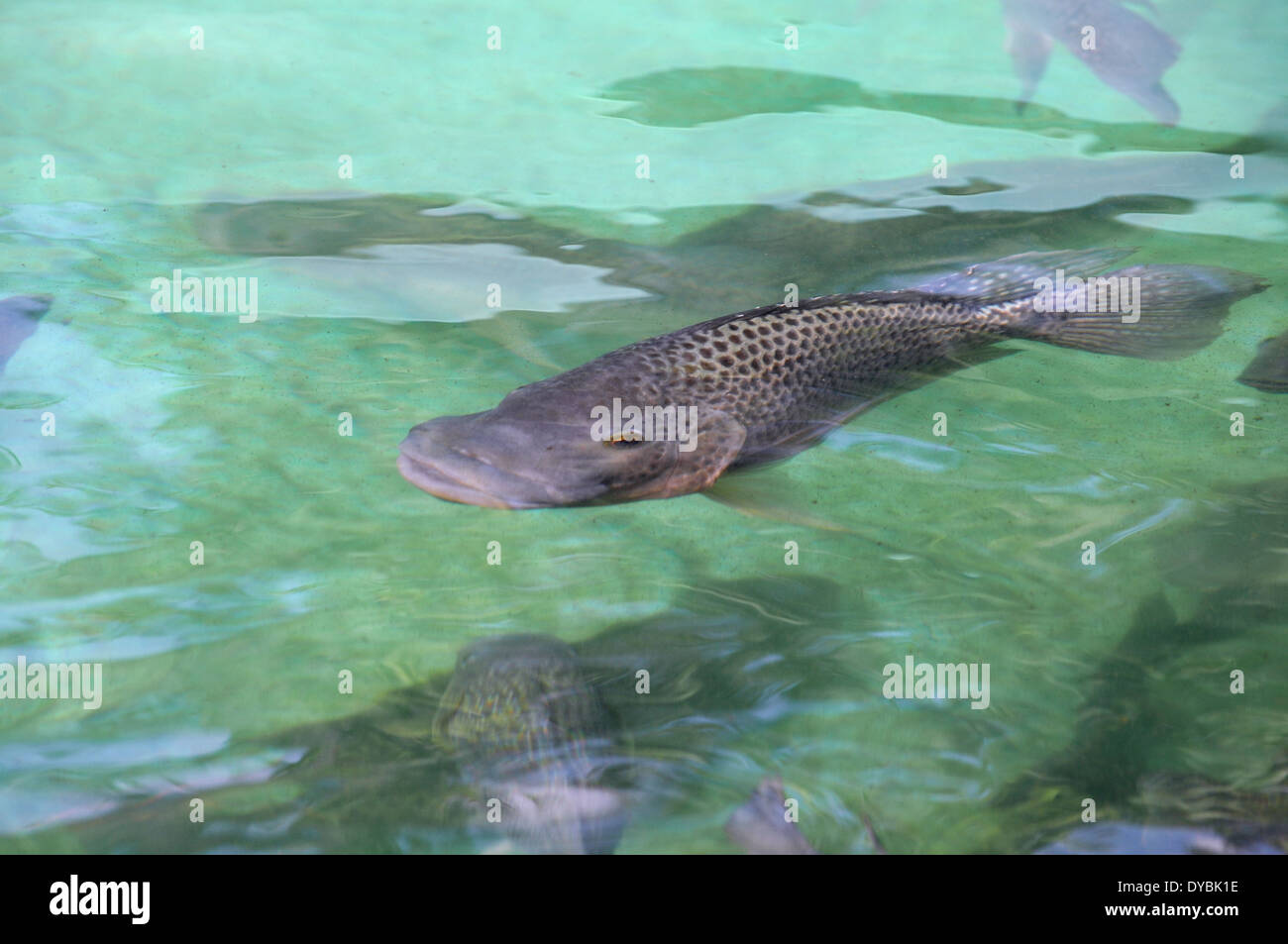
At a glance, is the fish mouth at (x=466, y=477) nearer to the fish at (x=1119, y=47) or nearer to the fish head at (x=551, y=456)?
the fish head at (x=551, y=456)

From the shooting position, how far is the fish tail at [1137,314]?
5.31 m

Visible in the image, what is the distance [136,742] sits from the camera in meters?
3.56

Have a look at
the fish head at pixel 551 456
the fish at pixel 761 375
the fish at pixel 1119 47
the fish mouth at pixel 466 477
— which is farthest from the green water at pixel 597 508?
the fish mouth at pixel 466 477

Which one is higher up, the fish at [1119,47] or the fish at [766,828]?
the fish at [1119,47]

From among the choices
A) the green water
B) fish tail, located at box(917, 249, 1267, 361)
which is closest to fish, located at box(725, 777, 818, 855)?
the green water

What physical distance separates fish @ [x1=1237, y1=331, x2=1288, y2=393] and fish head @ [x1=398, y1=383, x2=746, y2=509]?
122 inches

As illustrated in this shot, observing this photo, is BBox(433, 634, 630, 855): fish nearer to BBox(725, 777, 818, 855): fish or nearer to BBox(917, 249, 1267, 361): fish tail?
BBox(725, 777, 818, 855): fish

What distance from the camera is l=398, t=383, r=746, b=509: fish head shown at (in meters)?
3.85

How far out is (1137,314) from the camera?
5.38 m

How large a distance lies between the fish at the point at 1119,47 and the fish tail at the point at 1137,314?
3.57 metres

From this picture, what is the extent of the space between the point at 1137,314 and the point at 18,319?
232 inches

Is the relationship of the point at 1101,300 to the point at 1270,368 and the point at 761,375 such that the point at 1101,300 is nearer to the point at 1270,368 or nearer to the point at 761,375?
the point at 1270,368
